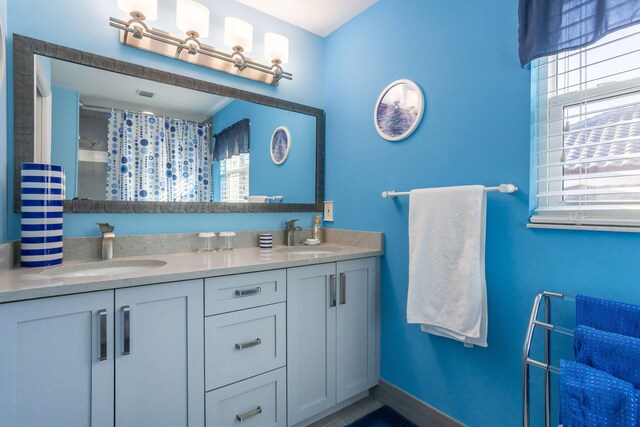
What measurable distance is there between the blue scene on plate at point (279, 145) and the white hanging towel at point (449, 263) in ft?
2.97

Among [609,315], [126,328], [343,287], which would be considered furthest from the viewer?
[343,287]

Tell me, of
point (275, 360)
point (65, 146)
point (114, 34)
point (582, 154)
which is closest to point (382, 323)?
point (275, 360)

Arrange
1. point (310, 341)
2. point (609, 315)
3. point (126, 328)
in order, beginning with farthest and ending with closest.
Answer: point (310, 341) → point (126, 328) → point (609, 315)

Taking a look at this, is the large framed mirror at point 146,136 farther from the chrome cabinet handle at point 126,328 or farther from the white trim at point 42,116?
the chrome cabinet handle at point 126,328

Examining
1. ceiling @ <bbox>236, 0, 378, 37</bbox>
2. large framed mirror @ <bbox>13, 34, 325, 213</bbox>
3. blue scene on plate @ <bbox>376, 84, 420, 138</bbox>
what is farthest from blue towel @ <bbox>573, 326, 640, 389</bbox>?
ceiling @ <bbox>236, 0, 378, 37</bbox>

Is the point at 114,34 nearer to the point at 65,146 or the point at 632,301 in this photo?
the point at 65,146

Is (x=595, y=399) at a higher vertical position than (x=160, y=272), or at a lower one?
lower

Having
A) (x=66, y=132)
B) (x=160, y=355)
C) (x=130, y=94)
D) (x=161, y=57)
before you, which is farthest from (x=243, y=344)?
(x=161, y=57)

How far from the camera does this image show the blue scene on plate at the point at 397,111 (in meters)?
1.66

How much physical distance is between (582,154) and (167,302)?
1.57 m

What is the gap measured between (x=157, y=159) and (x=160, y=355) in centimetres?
95

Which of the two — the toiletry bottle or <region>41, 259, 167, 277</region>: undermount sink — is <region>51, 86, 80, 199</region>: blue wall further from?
the toiletry bottle

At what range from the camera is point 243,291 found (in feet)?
4.27

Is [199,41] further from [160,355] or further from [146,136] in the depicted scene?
[160,355]
